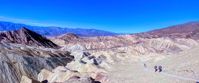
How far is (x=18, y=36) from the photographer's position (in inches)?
5807

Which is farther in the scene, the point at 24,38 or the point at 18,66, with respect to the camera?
the point at 24,38

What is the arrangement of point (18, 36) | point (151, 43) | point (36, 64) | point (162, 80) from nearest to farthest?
point (162, 80) → point (36, 64) → point (151, 43) → point (18, 36)

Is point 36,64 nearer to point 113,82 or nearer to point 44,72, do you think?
point 44,72

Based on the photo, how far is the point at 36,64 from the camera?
221ft

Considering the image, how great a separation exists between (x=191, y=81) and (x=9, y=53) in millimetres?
45753

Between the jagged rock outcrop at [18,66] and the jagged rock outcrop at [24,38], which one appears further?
the jagged rock outcrop at [24,38]

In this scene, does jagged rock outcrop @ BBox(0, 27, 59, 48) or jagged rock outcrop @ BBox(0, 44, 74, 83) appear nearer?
jagged rock outcrop @ BBox(0, 44, 74, 83)

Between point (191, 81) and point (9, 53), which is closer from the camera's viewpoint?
point (191, 81)

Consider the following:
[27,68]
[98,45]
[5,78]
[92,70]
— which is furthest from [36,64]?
[98,45]

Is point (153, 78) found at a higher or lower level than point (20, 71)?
higher

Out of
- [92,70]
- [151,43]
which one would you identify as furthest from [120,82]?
[151,43]

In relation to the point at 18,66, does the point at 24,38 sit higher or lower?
lower

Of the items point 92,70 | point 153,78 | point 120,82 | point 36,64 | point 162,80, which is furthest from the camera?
point 36,64

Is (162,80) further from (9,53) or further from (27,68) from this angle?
(9,53)
